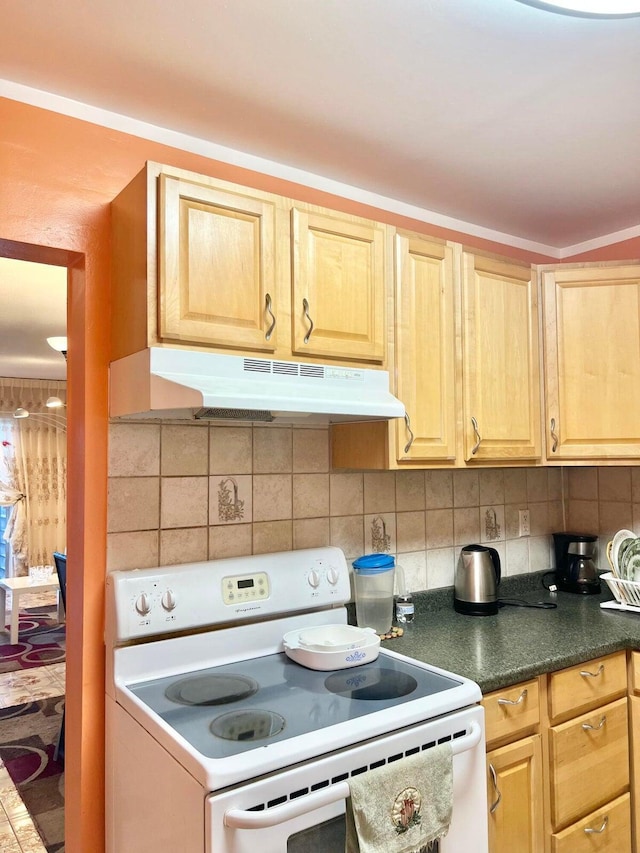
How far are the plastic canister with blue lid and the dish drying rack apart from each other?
0.88 metres

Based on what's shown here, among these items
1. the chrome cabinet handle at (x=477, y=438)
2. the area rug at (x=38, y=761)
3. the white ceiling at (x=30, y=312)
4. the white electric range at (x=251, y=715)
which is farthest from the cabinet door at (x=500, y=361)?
the area rug at (x=38, y=761)

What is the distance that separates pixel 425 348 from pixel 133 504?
989 millimetres

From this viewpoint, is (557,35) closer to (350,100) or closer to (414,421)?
(350,100)

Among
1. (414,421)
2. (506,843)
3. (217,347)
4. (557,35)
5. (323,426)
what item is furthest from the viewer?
(323,426)

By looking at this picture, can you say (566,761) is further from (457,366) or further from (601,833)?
(457,366)

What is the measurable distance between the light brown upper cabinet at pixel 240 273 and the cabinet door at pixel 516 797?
1131mm

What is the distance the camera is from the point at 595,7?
1143 mm

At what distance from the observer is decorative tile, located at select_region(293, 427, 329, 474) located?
78.3 inches

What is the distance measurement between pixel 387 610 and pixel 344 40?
61.5 inches

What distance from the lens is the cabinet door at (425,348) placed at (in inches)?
74.1

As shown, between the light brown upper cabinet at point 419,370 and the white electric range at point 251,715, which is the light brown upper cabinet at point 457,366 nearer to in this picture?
the light brown upper cabinet at point 419,370

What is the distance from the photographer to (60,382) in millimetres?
7105

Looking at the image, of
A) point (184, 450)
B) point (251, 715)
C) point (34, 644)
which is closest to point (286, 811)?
point (251, 715)

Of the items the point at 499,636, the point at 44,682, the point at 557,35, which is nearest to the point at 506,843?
the point at 499,636
